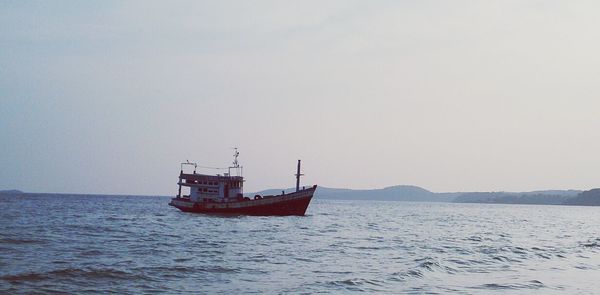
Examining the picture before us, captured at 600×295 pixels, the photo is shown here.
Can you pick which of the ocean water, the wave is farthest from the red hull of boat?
the wave

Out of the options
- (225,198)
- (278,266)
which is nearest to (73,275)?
(278,266)

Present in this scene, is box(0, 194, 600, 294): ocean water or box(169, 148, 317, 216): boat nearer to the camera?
box(0, 194, 600, 294): ocean water

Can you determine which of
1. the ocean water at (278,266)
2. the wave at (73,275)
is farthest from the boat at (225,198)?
the wave at (73,275)

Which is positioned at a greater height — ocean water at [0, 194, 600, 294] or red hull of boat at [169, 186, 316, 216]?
red hull of boat at [169, 186, 316, 216]

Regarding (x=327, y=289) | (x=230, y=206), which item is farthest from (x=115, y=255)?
(x=230, y=206)

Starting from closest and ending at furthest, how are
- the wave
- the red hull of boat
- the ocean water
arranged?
the ocean water, the wave, the red hull of boat

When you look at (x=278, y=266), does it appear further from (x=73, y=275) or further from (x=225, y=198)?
(x=225, y=198)

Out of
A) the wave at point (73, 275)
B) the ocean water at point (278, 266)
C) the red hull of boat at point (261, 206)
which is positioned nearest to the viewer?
the ocean water at point (278, 266)

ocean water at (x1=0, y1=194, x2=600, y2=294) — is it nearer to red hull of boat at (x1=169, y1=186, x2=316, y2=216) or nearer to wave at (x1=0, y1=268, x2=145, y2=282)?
wave at (x1=0, y1=268, x2=145, y2=282)

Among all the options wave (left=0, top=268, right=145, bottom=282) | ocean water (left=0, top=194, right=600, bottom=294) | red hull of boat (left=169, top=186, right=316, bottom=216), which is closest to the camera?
ocean water (left=0, top=194, right=600, bottom=294)

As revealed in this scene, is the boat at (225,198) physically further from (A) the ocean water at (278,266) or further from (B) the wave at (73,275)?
(B) the wave at (73,275)

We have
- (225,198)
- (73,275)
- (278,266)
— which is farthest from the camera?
(225,198)

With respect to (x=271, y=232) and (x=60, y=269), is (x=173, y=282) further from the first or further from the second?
(x=271, y=232)

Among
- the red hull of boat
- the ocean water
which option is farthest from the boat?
the ocean water
